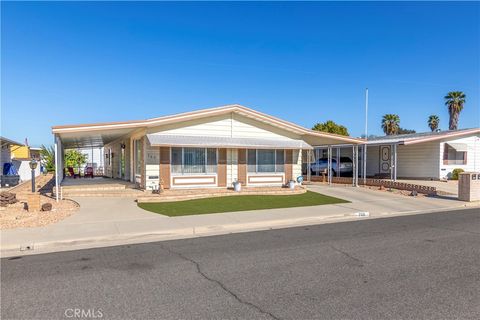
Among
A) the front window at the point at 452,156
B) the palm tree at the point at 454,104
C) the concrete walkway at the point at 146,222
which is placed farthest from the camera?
the palm tree at the point at 454,104

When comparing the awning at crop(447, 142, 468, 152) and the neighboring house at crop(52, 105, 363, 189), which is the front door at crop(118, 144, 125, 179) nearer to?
the neighboring house at crop(52, 105, 363, 189)

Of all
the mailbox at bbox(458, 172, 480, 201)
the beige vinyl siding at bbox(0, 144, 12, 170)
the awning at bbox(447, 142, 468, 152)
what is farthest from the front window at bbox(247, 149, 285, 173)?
the beige vinyl siding at bbox(0, 144, 12, 170)

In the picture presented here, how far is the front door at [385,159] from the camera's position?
954 inches

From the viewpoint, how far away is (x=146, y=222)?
921cm

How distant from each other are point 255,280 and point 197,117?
11.4 meters

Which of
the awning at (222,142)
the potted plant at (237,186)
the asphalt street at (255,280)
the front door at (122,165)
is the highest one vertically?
the awning at (222,142)

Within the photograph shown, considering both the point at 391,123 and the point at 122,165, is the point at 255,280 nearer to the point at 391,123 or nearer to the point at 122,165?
the point at 122,165

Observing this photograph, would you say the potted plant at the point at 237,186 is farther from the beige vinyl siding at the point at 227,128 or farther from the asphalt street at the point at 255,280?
the asphalt street at the point at 255,280

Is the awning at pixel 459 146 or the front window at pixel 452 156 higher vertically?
the awning at pixel 459 146

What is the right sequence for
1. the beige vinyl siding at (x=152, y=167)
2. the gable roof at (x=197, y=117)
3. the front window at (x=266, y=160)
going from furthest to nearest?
the front window at (x=266, y=160)
the beige vinyl siding at (x=152, y=167)
the gable roof at (x=197, y=117)

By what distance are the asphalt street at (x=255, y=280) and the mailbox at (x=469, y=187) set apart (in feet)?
27.2

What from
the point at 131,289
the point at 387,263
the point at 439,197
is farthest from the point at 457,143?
the point at 131,289

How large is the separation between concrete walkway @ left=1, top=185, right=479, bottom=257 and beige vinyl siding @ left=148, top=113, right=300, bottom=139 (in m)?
4.12

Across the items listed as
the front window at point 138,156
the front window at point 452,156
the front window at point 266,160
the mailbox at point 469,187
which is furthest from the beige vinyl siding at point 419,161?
the front window at point 138,156
